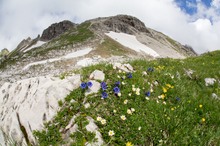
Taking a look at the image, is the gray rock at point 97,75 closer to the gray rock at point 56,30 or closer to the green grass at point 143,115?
the green grass at point 143,115

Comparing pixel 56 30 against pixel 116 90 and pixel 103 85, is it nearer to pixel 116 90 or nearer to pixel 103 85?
pixel 103 85

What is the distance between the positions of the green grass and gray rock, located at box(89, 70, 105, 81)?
0.50 ft

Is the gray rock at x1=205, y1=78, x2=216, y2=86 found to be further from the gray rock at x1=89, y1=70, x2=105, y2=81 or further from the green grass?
the gray rock at x1=89, y1=70, x2=105, y2=81

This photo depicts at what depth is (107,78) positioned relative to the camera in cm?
845

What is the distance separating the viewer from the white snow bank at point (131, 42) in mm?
84825

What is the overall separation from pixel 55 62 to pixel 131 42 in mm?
34694

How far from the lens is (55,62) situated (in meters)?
62.9

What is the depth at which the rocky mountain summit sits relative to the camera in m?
7.75

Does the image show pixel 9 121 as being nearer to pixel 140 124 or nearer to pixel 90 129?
pixel 90 129

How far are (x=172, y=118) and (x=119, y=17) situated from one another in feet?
357

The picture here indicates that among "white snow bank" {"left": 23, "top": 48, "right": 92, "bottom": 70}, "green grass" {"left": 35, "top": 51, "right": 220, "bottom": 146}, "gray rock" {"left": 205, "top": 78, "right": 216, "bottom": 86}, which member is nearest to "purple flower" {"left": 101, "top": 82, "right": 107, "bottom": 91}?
"green grass" {"left": 35, "top": 51, "right": 220, "bottom": 146}

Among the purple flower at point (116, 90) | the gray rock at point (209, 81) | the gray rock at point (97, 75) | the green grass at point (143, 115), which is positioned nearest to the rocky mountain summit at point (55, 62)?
the gray rock at point (97, 75)

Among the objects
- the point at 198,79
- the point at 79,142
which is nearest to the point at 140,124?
the point at 79,142

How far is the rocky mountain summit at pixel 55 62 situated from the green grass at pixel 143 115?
1.68 feet
